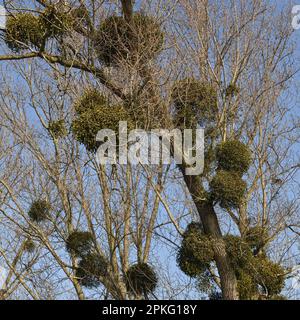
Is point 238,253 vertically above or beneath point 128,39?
beneath

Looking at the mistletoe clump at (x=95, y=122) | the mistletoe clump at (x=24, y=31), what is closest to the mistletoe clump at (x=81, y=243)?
the mistletoe clump at (x=95, y=122)

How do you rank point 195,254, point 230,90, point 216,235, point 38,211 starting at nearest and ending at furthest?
point 195,254
point 216,235
point 230,90
point 38,211

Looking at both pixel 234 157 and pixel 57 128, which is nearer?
pixel 234 157

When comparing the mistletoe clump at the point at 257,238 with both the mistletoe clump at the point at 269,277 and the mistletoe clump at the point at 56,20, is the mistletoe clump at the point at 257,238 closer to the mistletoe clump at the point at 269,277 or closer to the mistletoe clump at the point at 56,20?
the mistletoe clump at the point at 269,277

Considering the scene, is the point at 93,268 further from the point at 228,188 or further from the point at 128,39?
the point at 128,39

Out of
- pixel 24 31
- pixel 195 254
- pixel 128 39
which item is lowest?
pixel 195 254

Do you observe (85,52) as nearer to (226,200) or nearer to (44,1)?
(44,1)

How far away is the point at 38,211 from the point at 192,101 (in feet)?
8.43

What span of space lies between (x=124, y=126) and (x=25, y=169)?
4.96m

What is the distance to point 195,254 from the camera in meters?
6.21

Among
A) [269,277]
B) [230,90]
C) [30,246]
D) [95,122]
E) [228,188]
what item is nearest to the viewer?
[95,122]

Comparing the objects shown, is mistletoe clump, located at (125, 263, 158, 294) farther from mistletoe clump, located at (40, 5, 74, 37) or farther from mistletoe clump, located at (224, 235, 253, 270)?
mistletoe clump, located at (40, 5, 74, 37)

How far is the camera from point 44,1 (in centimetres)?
627

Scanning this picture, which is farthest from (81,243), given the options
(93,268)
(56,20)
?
(56,20)
